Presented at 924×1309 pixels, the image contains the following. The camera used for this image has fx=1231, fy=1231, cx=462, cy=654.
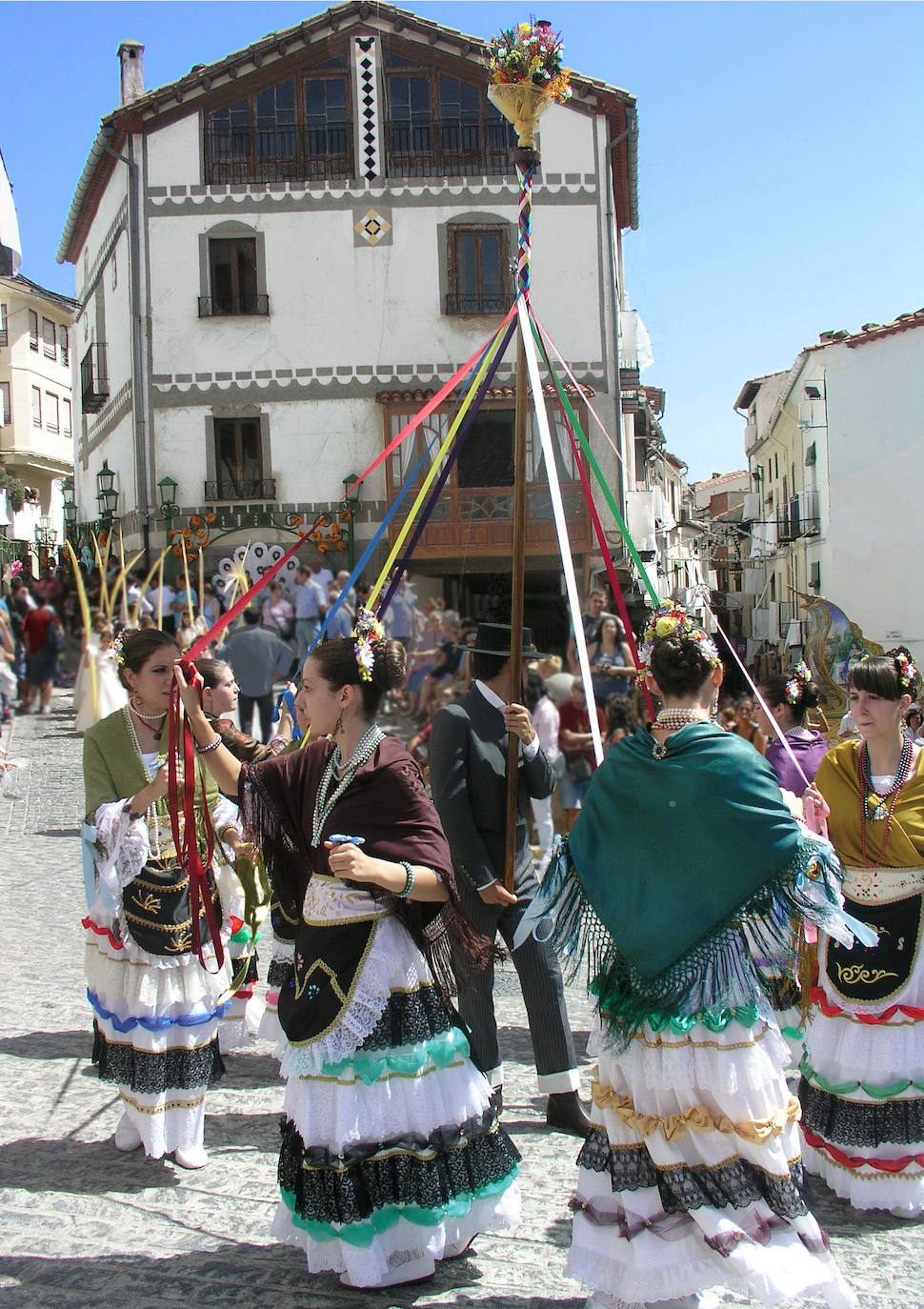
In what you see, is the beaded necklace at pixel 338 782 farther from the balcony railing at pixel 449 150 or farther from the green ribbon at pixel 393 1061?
the balcony railing at pixel 449 150

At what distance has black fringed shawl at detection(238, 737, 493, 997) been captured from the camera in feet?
11.5

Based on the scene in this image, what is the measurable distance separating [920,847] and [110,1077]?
9.78 ft

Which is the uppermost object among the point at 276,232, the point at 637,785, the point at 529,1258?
the point at 276,232

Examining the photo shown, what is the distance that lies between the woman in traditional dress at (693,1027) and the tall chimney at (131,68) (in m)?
23.5

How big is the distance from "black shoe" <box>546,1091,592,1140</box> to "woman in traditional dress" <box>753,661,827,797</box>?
65.3 inches

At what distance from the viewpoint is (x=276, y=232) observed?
2041 centimetres

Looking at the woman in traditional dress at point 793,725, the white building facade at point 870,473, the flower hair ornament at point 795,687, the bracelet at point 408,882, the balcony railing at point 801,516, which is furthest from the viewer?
the balcony railing at point 801,516

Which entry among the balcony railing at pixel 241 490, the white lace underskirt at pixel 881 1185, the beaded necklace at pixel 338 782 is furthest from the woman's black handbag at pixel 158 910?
the balcony railing at pixel 241 490

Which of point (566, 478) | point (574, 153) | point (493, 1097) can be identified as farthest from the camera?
point (574, 153)

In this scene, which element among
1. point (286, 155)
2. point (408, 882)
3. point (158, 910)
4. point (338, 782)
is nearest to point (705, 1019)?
point (408, 882)

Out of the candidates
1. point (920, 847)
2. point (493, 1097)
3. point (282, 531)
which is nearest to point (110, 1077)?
point (493, 1097)

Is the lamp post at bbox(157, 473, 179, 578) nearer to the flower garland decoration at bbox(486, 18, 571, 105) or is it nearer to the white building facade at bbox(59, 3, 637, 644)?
the white building facade at bbox(59, 3, 637, 644)

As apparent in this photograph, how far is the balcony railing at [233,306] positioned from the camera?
2044 centimetres

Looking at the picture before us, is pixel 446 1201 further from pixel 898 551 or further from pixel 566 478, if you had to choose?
pixel 898 551
